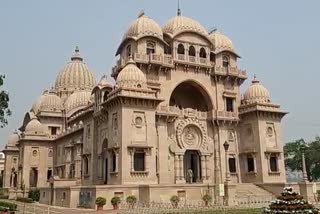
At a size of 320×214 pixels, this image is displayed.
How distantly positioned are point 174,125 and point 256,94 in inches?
392

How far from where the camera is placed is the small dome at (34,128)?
51.7 metres

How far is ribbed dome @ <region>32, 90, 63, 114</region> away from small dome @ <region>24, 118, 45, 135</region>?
13.2ft

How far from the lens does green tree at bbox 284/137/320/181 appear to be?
55.4m

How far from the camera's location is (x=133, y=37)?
37.0 metres

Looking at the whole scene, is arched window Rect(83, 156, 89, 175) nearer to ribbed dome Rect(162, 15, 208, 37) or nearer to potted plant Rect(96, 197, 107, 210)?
potted plant Rect(96, 197, 107, 210)

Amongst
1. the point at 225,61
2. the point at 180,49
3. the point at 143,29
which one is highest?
the point at 143,29

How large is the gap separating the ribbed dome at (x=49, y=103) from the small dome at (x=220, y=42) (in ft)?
87.2

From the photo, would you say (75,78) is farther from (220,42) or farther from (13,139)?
(220,42)

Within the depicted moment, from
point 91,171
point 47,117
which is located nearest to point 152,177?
point 91,171

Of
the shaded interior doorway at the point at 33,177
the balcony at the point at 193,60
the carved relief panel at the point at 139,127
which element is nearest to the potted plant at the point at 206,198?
the carved relief panel at the point at 139,127

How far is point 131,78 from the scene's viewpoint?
108 ft

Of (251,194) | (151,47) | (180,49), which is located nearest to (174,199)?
(251,194)

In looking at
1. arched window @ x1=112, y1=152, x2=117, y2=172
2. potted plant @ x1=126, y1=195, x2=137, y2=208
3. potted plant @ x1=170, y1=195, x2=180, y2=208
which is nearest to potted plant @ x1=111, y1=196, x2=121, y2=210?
potted plant @ x1=126, y1=195, x2=137, y2=208

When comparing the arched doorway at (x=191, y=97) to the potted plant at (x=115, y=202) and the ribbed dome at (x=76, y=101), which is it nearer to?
the potted plant at (x=115, y=202)
